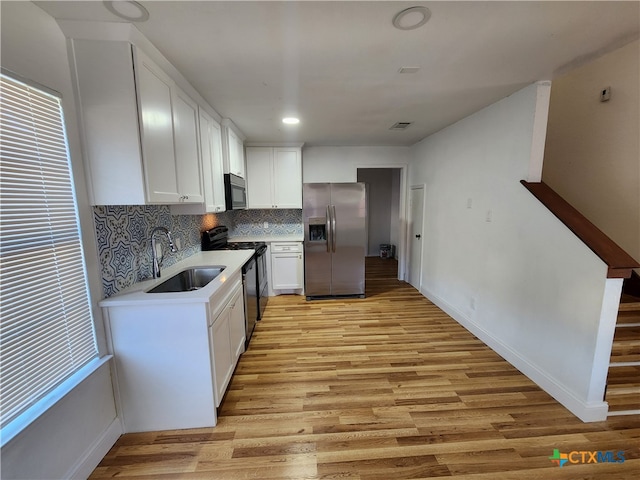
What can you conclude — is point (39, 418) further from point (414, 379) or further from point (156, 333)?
point (414, 379)

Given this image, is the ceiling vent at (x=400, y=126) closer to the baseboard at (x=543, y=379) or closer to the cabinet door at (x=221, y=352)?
the baseboard at (x=543, y=379)

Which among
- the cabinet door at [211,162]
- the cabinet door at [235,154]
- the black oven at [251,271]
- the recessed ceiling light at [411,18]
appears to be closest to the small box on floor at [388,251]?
the black oven at [251,271]

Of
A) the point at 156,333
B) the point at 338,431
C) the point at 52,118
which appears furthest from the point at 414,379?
the point at 52,118

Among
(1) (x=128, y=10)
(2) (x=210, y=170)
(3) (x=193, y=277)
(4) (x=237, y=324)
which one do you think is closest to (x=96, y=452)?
(4) (x=237, y=324)

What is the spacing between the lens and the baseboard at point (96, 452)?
134cm

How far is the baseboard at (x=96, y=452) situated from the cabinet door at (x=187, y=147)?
1558 mm

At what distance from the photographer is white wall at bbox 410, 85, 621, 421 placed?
1757mm

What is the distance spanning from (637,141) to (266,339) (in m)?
3.98

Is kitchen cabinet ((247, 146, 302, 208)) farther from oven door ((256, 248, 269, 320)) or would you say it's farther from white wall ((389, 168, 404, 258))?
white wall ((389, 168, 404, 258))

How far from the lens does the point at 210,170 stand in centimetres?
264

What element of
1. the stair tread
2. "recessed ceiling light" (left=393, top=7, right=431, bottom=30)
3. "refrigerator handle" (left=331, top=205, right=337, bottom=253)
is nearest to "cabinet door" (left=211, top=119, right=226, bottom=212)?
"refrigerator handle" (left=331, top=205, right=337, bottom=253)

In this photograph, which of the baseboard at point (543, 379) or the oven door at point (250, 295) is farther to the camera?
the oven door at point (250, 295)

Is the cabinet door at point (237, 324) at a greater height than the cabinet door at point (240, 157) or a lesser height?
lesser

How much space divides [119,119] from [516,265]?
3.17m
